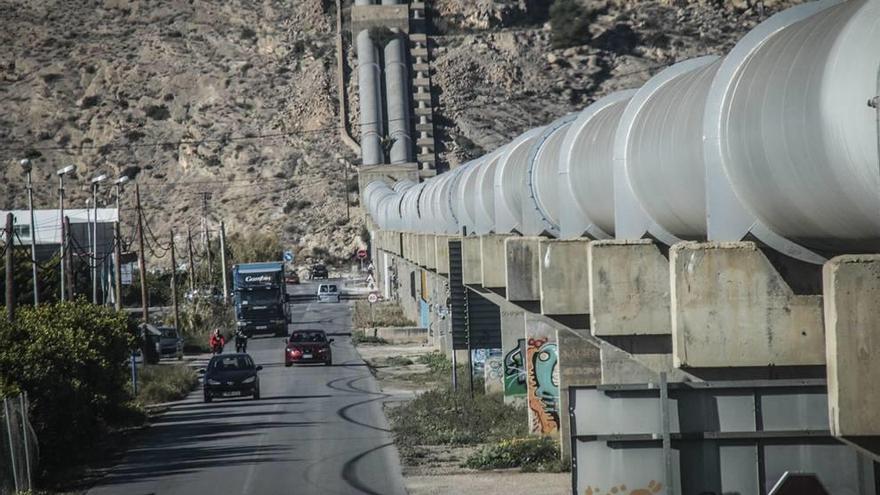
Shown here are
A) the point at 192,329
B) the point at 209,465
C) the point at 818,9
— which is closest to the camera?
the point at 818,9

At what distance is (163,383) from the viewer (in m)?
41.8

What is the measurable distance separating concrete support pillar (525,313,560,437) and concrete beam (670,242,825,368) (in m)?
16.6

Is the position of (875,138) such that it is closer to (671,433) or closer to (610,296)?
(671,433)

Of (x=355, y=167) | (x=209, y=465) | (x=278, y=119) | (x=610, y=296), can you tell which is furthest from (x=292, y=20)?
(x=610, y=296)

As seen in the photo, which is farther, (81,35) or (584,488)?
(81,35)

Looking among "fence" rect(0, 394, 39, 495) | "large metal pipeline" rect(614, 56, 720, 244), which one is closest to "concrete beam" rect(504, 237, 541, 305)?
"large metal pipeline" rect(614, 56, 720, 244)

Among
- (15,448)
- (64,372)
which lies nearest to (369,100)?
(64,372)

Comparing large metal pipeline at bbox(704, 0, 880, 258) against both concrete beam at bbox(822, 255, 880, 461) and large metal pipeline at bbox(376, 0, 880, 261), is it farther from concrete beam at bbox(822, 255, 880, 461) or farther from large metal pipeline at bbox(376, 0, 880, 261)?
concrete beam at bbox(822, 255, 880, 461)

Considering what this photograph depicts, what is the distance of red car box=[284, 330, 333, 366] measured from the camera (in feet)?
161

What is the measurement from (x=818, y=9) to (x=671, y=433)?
324 cm

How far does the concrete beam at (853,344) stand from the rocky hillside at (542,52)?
111 meters

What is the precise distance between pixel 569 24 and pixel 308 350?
95.0 m

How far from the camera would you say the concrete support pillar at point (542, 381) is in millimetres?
26547

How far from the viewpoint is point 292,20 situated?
147250mm
